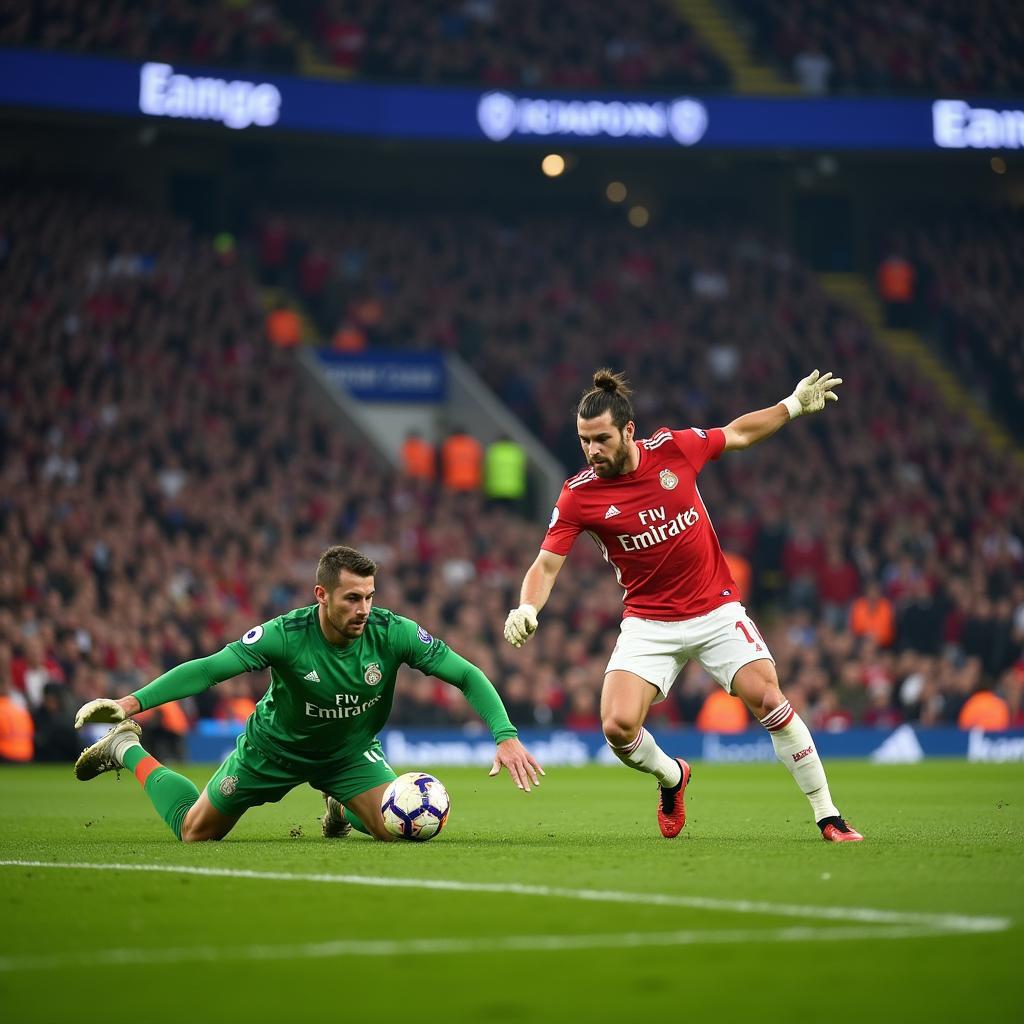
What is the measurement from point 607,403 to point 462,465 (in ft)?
67.3

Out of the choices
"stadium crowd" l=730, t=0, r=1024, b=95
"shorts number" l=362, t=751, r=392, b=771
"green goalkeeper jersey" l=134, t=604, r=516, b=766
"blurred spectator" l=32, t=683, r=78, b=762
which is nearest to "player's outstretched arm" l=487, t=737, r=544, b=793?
"green goalkeeper jersey" l=134, t=604, r=516, b=766

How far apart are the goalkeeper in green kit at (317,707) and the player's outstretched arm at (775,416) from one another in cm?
198

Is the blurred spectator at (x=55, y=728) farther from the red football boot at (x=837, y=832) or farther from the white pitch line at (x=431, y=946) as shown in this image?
the white pitch line at (x=431, y=946)

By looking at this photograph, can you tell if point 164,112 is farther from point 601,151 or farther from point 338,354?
point 601,151

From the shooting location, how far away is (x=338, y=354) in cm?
3159

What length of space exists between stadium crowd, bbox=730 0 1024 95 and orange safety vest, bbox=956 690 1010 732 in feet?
42.7

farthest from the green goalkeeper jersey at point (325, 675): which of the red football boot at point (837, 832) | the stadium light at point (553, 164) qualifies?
the stadium light at point (553, 164)

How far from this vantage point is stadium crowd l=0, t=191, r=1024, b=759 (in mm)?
23328

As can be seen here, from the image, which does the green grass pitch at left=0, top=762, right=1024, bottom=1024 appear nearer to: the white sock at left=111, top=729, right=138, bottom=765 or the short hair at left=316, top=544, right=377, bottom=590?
the white sock at left=111, top=729, right=138, bottom=765

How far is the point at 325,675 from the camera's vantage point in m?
9.32

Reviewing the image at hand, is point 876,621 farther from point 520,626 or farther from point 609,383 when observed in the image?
point 520,626

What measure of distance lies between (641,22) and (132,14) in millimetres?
10010

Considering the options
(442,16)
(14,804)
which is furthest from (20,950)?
(442,16)

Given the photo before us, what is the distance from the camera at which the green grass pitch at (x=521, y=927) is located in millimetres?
4922
